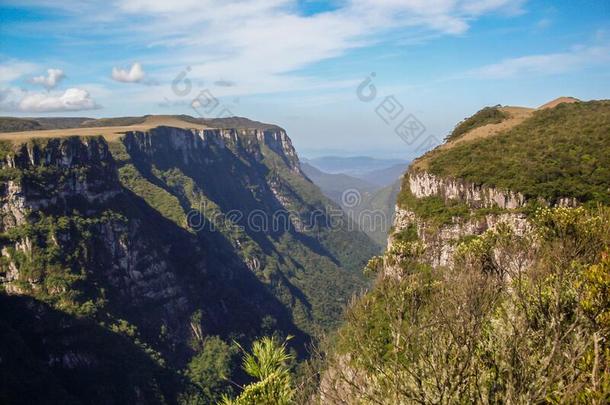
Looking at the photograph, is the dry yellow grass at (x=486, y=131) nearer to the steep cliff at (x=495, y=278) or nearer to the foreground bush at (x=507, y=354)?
the steep cliff at (x=495, y=278)

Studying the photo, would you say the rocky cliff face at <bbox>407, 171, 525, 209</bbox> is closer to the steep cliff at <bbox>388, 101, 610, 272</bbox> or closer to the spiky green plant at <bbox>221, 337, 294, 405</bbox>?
the steep cliff at <bbox>388, 101, 610, 272</bbox>

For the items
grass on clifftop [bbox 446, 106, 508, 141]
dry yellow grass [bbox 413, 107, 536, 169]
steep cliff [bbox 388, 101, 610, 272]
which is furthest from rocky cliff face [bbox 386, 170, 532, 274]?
grass on clifftop [bbox 446, 106, 508, 141]

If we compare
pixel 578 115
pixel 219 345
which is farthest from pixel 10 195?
pixel 578 115

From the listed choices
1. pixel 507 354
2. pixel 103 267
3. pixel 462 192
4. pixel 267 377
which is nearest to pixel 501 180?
pixel 462 192

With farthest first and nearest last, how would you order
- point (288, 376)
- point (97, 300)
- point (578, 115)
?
1. point (97, 300)
2. point (578, 115)
3. point (288, 376)

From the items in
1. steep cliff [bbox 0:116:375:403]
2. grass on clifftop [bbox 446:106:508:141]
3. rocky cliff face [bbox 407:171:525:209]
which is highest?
grass on clifftop [bbox 446:106:508:141]

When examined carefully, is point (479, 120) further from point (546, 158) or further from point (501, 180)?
point (501, 180)

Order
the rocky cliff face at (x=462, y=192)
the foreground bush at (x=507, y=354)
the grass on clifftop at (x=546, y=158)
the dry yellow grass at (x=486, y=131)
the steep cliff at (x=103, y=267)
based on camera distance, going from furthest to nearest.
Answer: the steep cliff at (x=103, y=267) < the dry yellow grass at (x=486, y=131) < the rocky cliff face at (x=462, y=192) < the grass on clifftop at (x=546, y=158) < the foreground bush at (x=507, y=354)

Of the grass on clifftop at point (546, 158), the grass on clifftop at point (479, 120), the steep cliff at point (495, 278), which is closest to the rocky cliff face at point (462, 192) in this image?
the steep cliff at point (495, 278)

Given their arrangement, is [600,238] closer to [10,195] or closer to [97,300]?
[97,300]
